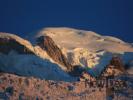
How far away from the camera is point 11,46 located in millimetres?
44812

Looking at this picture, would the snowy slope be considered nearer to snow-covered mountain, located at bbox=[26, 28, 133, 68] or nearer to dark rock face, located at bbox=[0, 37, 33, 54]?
dark rock face, located at bbox=[0, 37, 33, 54]

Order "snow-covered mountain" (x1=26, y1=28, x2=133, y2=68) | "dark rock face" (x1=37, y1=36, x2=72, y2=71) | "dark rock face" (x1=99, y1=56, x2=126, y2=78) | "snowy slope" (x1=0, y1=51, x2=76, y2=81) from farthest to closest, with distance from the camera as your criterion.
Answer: "snow-covered mountain" (x1=26, y1=28, x2=133, y2=68) → "dark rock face" (x1=37, y1=36, x2=72, y2=71) → "snowy slope" (x1=0, y1=51, x2=76, y2=81) → "dark rock face" (x1=99, y1=56, x2=126, y2=78)

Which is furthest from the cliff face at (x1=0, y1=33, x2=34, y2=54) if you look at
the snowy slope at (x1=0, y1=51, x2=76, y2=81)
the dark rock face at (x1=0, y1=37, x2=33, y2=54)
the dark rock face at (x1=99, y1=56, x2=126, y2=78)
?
the dark rock face at (x1=99, y1=56, x2=126, y2=78)

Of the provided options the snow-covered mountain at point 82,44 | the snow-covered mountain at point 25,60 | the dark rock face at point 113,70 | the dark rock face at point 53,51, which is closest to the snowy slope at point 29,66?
the snow-covered mountain at point 25,60

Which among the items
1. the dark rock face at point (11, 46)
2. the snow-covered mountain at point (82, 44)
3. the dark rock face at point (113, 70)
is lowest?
the dark rock face at point (113, 70)

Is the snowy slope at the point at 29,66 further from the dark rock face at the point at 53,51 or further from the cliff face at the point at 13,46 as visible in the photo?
the dark rock face at the point at 53,51

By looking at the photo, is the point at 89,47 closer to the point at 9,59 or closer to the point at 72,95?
the point at 9,59

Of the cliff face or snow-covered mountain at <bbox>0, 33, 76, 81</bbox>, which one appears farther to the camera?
the cliff face

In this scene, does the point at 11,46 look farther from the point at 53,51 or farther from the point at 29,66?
the point at 53,51

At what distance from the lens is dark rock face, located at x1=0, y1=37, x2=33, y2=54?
44625mm

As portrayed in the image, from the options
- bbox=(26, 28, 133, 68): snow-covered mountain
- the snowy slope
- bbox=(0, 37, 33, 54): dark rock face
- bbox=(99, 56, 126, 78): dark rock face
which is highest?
bbox=(26, 28, 133, 68): snow-covered mountain

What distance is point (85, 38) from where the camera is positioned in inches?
2940

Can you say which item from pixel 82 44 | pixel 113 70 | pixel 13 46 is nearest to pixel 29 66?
pixel 13 46

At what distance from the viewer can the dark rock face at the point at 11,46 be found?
4462cm
